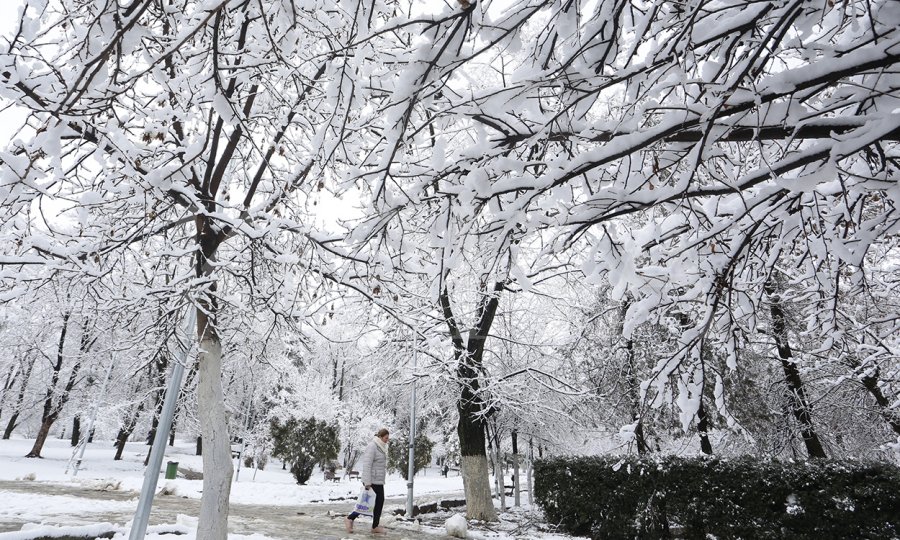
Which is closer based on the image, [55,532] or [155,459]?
[155,459]

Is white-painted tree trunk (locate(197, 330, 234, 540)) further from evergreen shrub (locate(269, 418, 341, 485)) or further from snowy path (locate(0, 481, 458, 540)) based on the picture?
evergreen shrub (locate(269, 418, 341, 485))

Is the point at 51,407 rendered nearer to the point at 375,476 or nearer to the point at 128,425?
the point at 128,425

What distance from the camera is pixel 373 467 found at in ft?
26.3

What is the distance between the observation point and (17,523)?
22.4ft

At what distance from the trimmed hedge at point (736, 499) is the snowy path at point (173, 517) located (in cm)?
323

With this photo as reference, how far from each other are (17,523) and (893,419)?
15.8 meters

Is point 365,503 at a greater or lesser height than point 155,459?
lesser

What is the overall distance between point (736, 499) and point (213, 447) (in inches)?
282

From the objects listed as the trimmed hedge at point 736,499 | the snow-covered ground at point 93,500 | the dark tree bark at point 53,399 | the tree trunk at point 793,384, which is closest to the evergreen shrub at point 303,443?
the snow-covered ground at point 93,500

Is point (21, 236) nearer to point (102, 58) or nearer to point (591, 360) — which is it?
point (102, 58)

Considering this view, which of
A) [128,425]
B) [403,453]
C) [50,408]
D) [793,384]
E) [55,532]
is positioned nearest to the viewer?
[55,532]

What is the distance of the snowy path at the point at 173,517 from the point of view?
7590 millimetres

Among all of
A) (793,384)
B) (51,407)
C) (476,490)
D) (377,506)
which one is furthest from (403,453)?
(377,506)

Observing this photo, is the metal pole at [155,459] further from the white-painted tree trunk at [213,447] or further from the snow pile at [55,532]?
the snow pile at [55,532]
